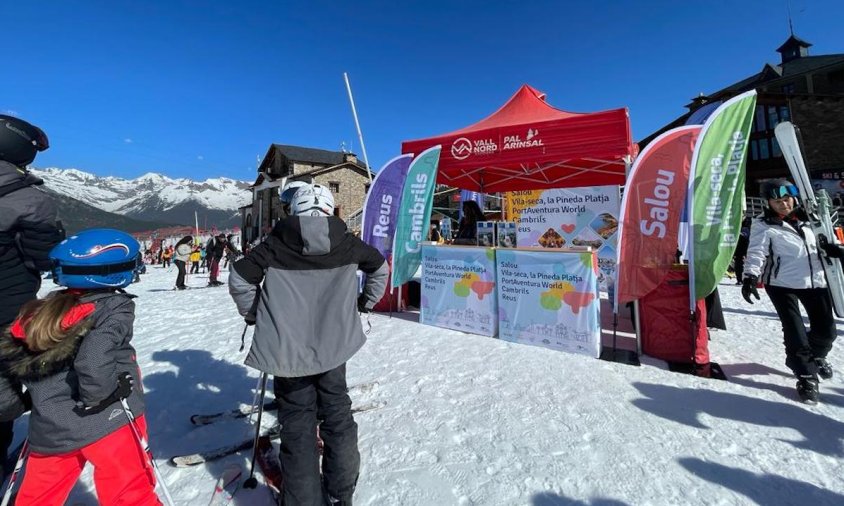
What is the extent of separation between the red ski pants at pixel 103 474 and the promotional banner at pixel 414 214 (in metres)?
4.62

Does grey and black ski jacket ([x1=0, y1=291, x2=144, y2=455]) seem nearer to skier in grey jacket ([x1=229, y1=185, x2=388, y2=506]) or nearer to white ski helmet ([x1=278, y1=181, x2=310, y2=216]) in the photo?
skier in grey jacket ([x1=229, y1=185, x2=388, y2=506])

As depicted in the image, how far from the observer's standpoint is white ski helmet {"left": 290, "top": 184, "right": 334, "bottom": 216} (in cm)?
200

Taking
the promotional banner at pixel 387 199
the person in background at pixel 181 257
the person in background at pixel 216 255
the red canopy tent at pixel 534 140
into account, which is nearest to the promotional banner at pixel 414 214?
the promotional banner at pixel 387 199

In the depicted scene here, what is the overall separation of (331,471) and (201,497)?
870 millimetres

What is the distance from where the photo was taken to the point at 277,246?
1983 mm

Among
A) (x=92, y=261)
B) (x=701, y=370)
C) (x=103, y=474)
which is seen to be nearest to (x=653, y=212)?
(x=701, y=370)

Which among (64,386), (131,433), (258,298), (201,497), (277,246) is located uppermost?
(277,246)

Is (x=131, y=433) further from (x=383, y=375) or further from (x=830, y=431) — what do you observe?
(x=830, y=431)

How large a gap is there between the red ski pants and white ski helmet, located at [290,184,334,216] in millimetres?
1294

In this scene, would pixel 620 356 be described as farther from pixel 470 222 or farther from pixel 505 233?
pixel 470 222

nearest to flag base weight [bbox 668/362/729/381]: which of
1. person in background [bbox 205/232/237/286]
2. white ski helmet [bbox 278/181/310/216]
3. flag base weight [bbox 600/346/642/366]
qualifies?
flag base weight [bbox 600/346/642/366]

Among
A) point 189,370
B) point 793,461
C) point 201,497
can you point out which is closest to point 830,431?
point 793,461

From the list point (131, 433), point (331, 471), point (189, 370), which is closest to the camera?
point (131, 433)

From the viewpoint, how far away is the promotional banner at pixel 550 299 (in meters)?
4.28
